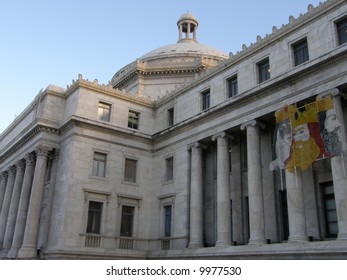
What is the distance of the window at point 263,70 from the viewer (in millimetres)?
28534

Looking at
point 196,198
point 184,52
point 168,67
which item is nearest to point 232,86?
point 196,198

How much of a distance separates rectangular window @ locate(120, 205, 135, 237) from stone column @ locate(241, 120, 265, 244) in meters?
12.1

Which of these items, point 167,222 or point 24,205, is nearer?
point 167,222

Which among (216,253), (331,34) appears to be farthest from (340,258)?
(331,34)

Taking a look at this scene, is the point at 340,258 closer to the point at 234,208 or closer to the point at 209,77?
the point at 234,208

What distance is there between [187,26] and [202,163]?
1361 inches

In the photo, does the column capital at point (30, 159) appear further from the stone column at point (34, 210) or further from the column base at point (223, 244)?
the column base at point (223, 244)

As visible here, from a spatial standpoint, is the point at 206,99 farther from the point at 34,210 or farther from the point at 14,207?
the point at 14,207

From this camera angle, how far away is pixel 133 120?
3756 centimetres

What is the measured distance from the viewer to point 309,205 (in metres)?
24.6

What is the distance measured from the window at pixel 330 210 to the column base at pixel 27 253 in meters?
21.8

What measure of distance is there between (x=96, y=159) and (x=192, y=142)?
27.3 feet

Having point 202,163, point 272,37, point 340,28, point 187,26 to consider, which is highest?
point 187,26

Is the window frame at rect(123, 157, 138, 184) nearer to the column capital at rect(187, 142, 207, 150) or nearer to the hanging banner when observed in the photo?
the column capital at rect(187, 142, 207, 150)
